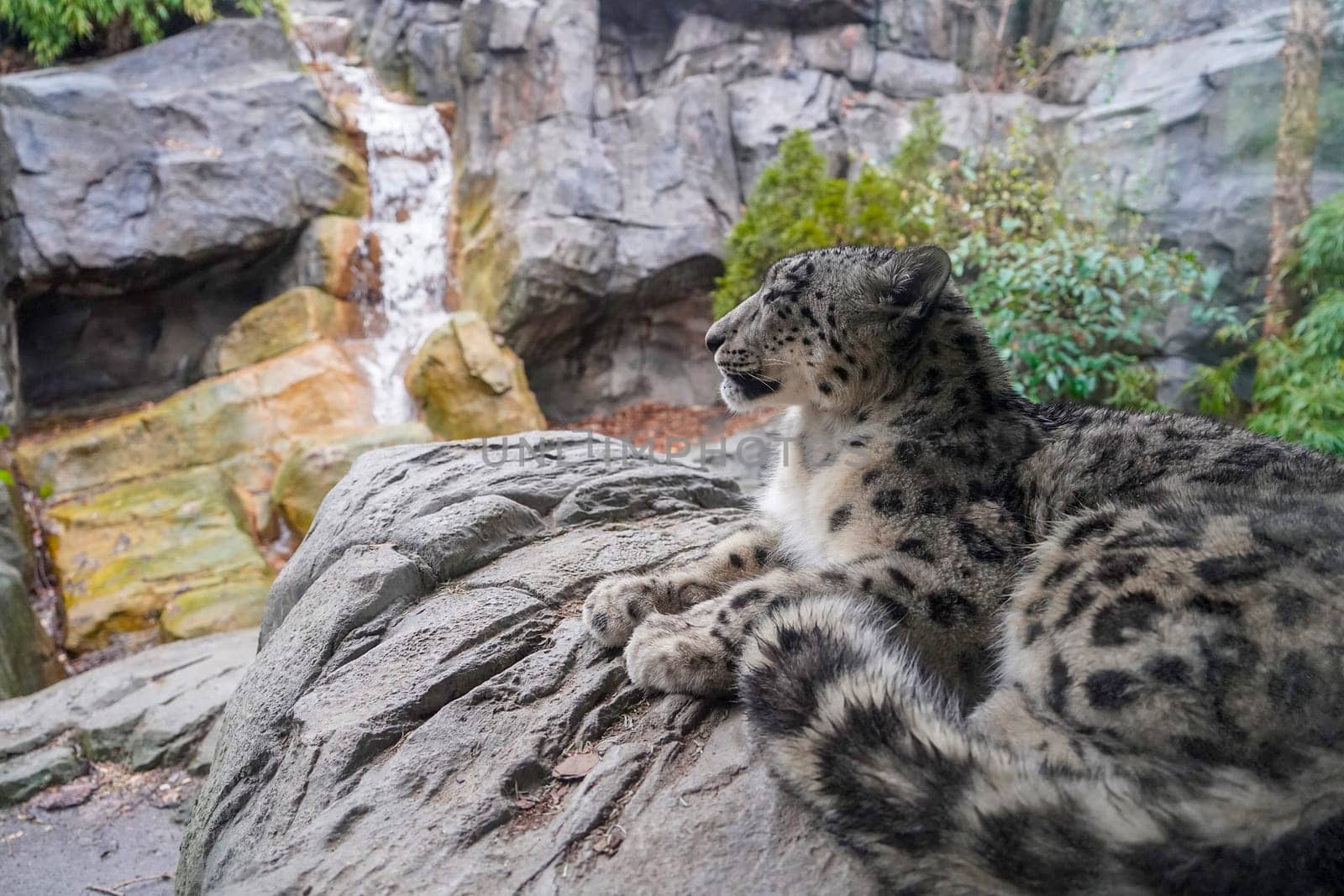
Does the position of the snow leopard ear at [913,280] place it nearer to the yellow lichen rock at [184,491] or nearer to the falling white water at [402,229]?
the yellow lichen rock at [184,491]

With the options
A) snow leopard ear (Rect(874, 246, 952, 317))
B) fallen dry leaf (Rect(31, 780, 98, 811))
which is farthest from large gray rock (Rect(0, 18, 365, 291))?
snow leopard ear (Rect(874, 246, 952, 317))

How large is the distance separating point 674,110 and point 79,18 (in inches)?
309

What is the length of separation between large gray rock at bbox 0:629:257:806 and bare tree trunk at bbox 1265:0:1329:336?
9.42 meters

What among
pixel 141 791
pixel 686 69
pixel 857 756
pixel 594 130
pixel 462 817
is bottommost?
pixel 141 791

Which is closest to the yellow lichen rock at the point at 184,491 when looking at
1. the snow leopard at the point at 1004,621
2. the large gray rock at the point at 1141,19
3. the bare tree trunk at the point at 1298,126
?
the snow leopard at the point at 1004,621

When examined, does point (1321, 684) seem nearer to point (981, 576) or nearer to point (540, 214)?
point (981, 576)

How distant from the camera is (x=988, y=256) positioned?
26.6 feet

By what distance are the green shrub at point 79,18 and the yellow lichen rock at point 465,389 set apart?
6009 mm

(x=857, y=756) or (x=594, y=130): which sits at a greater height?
(x=594, y=130)

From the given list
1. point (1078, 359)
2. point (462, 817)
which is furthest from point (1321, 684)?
point (1078, 359)

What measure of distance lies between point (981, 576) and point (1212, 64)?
35.7ft

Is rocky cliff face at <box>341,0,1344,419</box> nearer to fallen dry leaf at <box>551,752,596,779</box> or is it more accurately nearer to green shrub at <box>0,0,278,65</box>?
green shrub at <box>0,0,278,65</box>

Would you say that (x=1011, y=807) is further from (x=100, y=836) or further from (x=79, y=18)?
(x=79, y=18)

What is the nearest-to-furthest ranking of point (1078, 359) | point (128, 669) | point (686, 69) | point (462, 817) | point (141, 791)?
1. point (462, 817)
2. point (141, 791)
3. point (128, 669)
4. point (1078, 359)
5. point (686, 69)
